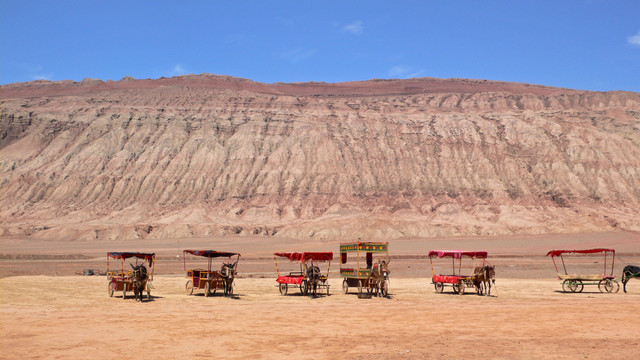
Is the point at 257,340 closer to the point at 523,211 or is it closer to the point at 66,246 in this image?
the point at 66,246

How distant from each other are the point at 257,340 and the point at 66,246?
2624 inches

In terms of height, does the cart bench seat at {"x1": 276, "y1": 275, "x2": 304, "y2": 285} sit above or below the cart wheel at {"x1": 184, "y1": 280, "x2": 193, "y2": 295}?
above

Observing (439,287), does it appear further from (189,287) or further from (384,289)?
(189,287)

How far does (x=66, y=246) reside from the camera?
244ft

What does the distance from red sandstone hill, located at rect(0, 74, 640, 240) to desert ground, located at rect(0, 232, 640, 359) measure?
50.3 m

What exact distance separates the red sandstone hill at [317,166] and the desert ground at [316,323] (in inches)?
1981

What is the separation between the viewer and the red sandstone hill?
85812 millimetres

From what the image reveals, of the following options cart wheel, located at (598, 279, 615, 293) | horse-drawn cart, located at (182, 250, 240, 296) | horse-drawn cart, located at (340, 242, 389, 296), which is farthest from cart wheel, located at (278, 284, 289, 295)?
cart wheel, located at (598, 279, 615, 293)

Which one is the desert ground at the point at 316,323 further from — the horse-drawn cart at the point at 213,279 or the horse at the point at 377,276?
the horse at the point at 377,276

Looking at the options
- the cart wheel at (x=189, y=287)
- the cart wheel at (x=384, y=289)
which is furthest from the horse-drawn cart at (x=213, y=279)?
the cart wheel at (x=384, y=289)

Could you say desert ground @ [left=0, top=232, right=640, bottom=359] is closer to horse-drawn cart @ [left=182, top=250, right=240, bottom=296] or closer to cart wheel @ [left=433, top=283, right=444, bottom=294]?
horse-drawn cart @ [left=182, top=250, right=240, bottom=296]

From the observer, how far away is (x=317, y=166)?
328ft

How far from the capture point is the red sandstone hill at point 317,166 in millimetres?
85812

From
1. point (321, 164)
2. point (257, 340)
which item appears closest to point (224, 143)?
point (321, 164)
